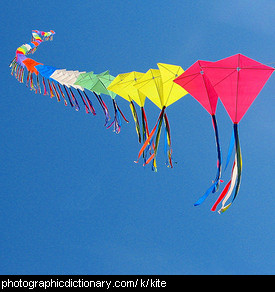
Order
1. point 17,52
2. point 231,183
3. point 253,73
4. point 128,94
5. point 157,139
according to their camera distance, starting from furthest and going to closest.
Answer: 1. point 17,52
2. point 128,94
3. point 157,139
4. point 253,73
5. point 231,183

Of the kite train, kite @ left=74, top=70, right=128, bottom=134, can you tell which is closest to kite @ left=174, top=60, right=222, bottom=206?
the kite train

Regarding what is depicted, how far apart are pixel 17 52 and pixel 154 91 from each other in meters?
14.7

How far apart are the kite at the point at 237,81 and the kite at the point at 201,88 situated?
0.57 metres

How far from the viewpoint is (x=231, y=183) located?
363 inches

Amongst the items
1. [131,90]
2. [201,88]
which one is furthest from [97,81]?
[201,88]

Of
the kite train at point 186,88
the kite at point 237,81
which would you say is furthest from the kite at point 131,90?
the kite at point 237,81

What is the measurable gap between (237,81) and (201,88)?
1.80m

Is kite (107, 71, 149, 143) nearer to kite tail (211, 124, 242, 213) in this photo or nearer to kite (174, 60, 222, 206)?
kite (174, 60, 222, 206)

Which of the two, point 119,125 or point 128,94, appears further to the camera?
point 119,125

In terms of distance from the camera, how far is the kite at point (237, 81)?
9.73m

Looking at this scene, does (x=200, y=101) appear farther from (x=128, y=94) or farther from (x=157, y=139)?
(x=128, y=94)

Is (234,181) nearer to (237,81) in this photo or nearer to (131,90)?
(237,81)

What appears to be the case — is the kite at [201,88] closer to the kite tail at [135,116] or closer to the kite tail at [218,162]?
the kite tail at [218,162]

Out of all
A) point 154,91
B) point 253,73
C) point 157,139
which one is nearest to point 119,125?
point 154,91
